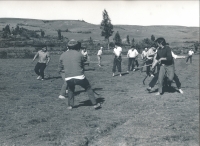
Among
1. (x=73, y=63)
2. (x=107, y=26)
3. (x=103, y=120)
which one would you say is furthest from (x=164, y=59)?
(x=107, y=26)

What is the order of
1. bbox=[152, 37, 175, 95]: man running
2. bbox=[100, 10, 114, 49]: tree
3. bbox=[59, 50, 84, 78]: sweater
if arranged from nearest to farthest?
bbox=[59, 50, 84, 78]: sweater < bbox=[152, 37, 175, 95]: man running < bbox=[100, 10, 114, 49]: tree

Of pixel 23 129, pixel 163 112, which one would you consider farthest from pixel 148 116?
pixel 23 129

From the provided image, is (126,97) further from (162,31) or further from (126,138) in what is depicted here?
(162,31)

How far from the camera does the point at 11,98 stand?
30.5ft

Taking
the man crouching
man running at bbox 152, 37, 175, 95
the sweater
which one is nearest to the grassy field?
man running at bbox 152, 37, 175, 95

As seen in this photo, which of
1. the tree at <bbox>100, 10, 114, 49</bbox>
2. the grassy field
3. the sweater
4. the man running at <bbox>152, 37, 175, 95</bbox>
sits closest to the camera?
the grassy field

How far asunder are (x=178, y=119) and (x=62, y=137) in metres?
2.79

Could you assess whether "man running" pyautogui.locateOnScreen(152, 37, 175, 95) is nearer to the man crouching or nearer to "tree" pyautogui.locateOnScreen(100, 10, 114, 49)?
the man crouching

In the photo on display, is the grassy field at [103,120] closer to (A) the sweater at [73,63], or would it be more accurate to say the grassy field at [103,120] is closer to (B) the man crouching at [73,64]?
(B) the man crouching at [73,64]

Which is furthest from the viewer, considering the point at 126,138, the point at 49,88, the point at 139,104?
the point at 49,88

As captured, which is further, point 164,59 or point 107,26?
point 107,26

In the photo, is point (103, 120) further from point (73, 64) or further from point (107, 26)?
point (107, 26)

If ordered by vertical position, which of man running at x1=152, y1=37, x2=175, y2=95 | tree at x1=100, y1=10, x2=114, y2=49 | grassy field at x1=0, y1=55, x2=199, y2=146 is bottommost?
grassy field at x1=0, y1=55, x2=199, y2=146

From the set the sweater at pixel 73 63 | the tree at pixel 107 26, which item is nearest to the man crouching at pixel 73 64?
the sweater at pixel 73 63
